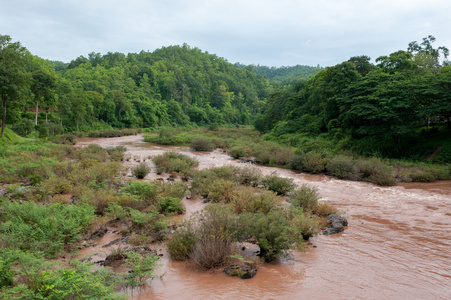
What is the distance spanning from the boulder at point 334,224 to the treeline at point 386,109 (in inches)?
624

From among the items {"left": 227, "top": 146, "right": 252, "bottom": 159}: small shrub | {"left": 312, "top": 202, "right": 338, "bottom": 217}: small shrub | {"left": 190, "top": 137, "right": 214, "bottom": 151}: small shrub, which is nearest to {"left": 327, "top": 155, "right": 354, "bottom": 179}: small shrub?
{"left": 312, "top": 202, "right": 338, "bottom": 217}: small shrub

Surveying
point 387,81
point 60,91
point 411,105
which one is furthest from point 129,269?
point 60,91

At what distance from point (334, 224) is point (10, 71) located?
3060 cm

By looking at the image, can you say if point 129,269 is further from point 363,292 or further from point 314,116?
point 314,116

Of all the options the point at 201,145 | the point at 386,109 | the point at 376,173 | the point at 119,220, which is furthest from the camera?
the point at 201,145

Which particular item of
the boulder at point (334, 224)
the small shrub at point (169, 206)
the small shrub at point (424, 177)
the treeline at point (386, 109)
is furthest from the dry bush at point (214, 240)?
the treeline at point (386, 109)

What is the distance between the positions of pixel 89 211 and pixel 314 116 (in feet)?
110

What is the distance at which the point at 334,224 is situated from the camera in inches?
356

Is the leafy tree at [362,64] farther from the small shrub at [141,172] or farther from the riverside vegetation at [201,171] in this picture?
the small shrub at [141,172]

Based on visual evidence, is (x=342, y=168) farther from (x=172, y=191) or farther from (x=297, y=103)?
(x=297, y=103)

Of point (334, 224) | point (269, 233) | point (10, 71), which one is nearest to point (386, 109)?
point (334, 224)

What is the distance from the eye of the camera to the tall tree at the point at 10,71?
25859mm

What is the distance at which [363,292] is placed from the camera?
5500 millimetres

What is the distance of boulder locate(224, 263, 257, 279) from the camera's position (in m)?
5.95
